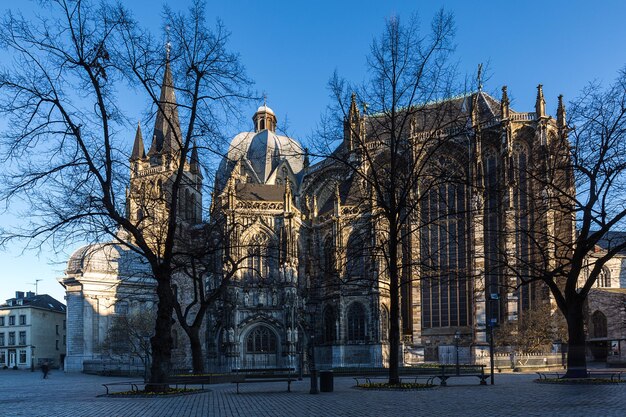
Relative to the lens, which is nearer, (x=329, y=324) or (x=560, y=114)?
(x=560, y=114)

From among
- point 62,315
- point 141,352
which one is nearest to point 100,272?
point 141,352

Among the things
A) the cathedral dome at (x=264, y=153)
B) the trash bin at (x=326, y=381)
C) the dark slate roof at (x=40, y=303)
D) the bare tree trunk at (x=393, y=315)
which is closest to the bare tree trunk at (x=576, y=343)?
the bare tree trunk at (x=393, y=315)

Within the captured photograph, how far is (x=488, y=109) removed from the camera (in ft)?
179

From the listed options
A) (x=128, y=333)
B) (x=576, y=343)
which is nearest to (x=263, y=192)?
(x=128, y=333)

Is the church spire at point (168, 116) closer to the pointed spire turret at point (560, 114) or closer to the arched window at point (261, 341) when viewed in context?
the arched window at point (261, 341)

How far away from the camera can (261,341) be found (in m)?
49.6

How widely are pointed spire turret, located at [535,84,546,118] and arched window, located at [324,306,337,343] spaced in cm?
2229

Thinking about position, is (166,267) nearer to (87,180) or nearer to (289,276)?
(87,180)

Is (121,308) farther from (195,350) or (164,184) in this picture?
(195,350)

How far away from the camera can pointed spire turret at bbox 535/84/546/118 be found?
48.3 m

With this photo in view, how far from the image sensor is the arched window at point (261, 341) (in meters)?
49.3

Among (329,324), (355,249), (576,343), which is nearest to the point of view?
(576,343)

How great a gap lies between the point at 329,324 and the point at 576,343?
111ft

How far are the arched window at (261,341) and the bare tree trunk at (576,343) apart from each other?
104 ft
